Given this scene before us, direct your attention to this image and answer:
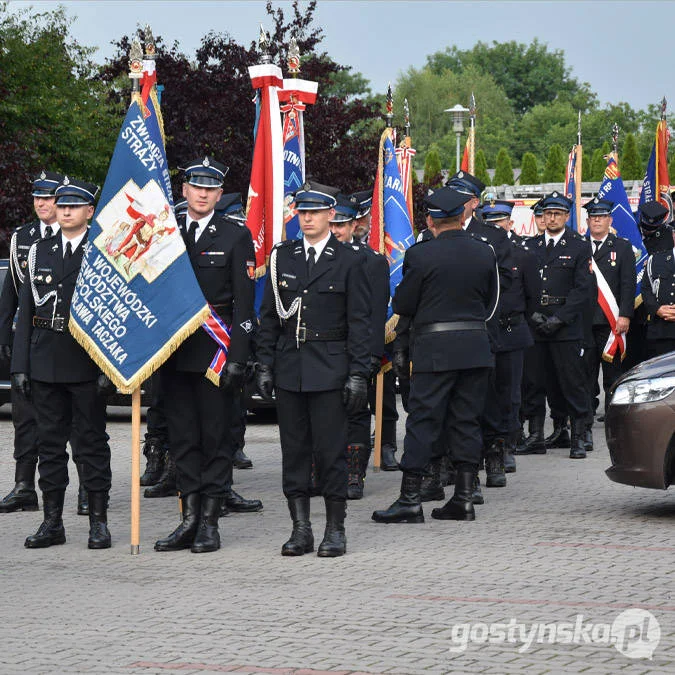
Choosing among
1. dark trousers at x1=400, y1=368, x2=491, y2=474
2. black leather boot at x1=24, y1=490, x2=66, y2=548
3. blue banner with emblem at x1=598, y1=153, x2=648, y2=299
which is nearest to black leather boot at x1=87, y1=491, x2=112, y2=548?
black leather boot at x1=24, y1=490, x2=66, y2=548

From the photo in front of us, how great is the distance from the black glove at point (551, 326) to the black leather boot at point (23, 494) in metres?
5.34

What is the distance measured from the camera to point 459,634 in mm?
6605

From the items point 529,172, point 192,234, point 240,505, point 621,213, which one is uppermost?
point 529,172

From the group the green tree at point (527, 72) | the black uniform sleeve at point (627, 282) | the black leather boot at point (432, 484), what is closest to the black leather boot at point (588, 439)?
the black uniform sleeve at point (627, 282)

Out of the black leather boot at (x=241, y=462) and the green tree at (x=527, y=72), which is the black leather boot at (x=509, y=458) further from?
the green tree at (x=527, y=72)

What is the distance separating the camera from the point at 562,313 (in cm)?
1377

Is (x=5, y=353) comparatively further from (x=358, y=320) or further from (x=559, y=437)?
(x=559, y=437)

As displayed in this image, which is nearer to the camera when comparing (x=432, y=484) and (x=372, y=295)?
(x=372, y=295)

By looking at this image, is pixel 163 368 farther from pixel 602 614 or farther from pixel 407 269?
pixel 602 614

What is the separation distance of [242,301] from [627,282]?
744 centimetres

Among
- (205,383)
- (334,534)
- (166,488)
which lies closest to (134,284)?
(205,383)

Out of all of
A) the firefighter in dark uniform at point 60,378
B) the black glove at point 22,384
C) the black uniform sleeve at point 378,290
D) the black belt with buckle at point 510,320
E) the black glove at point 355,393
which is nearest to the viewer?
the black glove at point 355,393

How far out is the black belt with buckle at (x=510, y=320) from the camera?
12477 mm

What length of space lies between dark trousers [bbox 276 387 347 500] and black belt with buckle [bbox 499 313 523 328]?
158 inches
